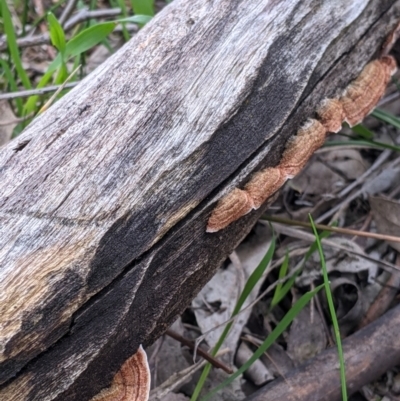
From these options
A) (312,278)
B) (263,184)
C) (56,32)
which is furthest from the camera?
(312,278)

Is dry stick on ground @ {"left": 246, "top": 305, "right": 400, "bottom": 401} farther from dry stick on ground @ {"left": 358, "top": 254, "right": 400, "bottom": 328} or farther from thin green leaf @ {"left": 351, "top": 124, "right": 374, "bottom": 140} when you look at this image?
thin green leaf @ {"left": 351, "top": 124, "right": 374, "bottom": 140}

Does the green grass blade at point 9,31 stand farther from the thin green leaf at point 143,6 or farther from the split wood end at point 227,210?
the split wood end at point 227,210

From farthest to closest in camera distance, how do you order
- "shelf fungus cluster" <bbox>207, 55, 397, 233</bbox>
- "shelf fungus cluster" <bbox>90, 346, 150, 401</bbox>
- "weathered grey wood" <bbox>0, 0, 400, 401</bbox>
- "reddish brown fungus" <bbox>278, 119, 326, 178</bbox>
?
"reddish brown fungus" <bbox>278, 119, 326, 178</bbox> < "shelf fungus cluster" <bbox>207, 55, 397, 233</bbox> < "shelf fungus cluster" <bbox>90, 346, 150, 401</bbox> < "weathered grey wood" <bbox>0, 0, 400, 401</bbox>

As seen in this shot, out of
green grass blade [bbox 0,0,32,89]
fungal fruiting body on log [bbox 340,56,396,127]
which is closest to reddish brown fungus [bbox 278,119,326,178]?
fungal fruiting body on log [bbox 340,56,396,127]

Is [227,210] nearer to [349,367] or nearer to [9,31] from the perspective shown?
[349,367]

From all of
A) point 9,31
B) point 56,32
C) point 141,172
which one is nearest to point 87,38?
point 56,32

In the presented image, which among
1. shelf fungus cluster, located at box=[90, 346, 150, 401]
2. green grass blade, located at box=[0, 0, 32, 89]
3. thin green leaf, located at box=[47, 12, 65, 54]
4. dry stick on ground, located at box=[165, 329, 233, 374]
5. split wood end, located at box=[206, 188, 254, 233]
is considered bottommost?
dry stick on ground, located at box=[165, 329, 233, 374]
